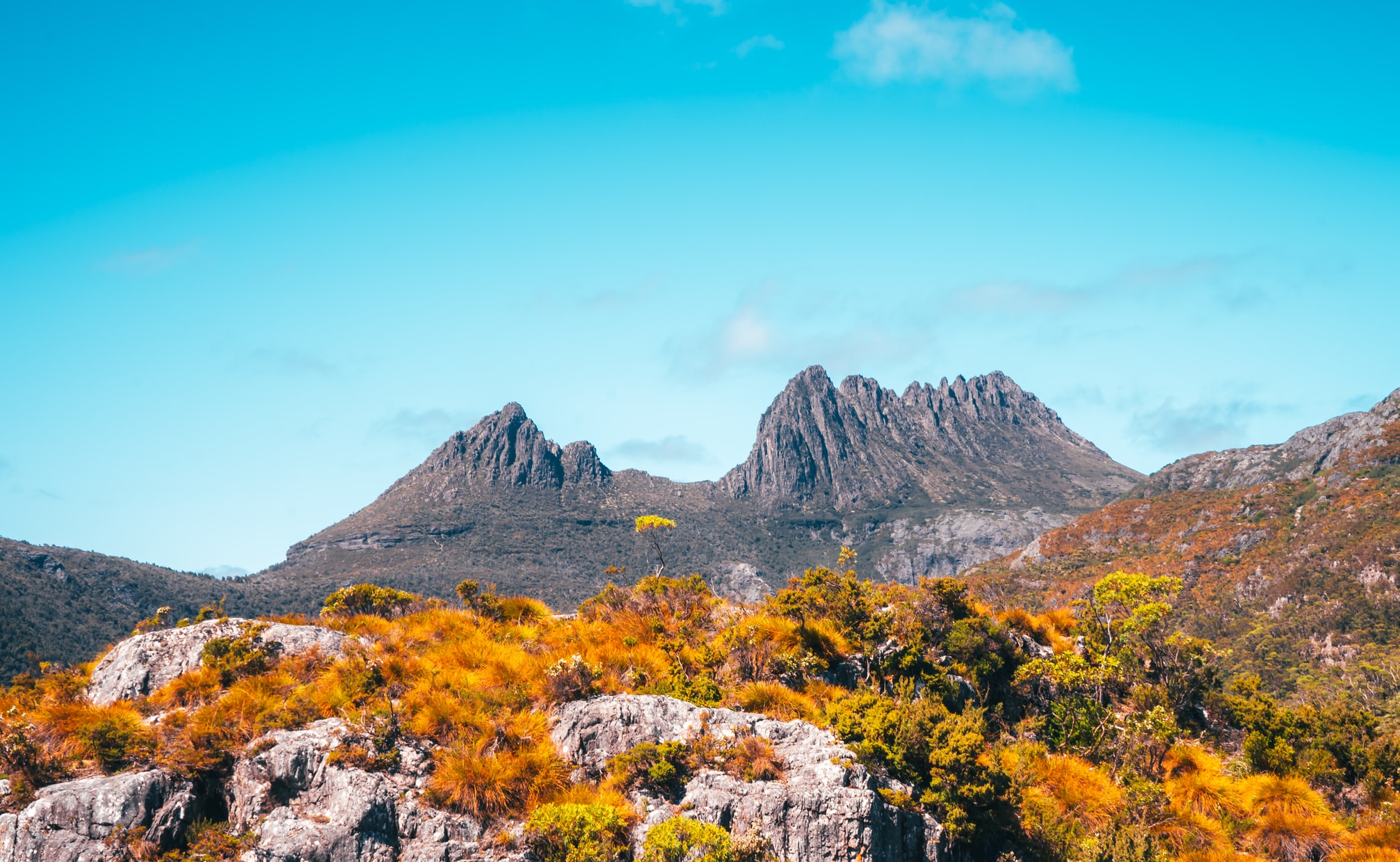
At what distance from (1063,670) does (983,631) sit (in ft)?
8.37

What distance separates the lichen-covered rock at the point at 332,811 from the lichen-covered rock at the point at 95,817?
989mm

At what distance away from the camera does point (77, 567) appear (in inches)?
4557

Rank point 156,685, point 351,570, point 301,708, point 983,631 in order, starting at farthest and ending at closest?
point 351,570 → point 983,631 → point 156,685 → point 301,708

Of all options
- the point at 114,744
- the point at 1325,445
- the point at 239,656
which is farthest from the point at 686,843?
the point at 1325,445

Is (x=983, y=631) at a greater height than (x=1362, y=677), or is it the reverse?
(x=983, y=631)

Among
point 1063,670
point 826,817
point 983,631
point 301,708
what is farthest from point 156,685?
point 1063,670

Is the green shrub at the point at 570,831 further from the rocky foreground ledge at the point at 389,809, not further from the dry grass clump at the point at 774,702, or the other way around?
the dry grass clump at the point at 774,702

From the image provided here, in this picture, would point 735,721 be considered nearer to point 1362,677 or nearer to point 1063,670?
point 1063,670

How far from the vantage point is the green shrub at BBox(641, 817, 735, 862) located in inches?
509

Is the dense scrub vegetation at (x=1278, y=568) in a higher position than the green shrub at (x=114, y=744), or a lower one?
higher

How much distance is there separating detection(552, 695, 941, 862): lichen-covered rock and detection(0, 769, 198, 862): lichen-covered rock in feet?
24.5

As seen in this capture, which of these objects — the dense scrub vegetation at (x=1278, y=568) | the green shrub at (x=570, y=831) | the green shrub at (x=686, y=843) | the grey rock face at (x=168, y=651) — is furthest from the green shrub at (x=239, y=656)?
the dense scrub vegetation at (x=1278, y=568)

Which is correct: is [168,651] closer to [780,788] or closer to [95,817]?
[95,817]

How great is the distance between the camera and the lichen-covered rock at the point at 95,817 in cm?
1277
